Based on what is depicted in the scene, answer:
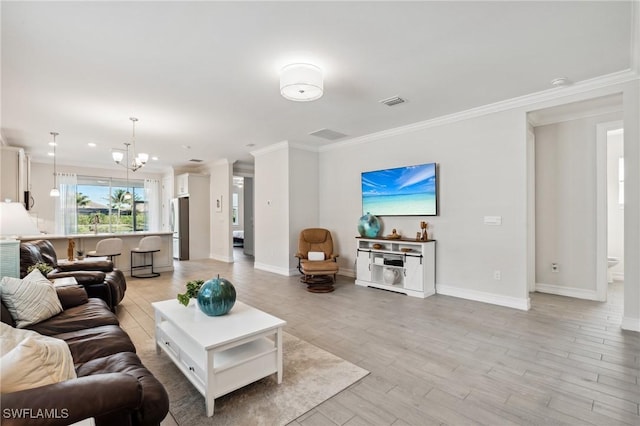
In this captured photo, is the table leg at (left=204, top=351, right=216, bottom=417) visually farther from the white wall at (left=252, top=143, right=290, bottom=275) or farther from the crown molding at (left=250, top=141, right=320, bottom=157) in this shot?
the crown molding at (left=250, top=141, right=320, bottom=157)

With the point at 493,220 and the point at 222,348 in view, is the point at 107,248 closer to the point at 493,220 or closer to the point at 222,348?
the point at 222,348

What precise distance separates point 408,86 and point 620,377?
10.5 feet

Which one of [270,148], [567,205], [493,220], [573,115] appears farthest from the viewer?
[270,148]

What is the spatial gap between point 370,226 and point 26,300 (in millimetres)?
4366

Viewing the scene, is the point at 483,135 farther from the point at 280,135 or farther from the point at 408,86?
the point at 280,135

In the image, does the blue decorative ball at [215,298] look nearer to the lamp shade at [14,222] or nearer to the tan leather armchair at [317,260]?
the lamp shade at [14,222]

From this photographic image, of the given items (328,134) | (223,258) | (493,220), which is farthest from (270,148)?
(493,220)

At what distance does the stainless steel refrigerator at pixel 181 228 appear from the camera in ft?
27.6

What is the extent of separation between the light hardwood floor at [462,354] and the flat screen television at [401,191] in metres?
1.40

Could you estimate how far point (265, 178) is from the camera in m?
6.71

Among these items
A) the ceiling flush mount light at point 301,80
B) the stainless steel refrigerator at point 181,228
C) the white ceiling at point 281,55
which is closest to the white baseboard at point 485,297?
the white ceiling at point 281,55

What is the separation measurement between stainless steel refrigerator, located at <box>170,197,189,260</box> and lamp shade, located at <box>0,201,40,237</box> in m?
5.86

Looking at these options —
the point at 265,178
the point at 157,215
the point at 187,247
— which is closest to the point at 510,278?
the point at 265,178

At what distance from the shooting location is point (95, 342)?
76.8 inches
